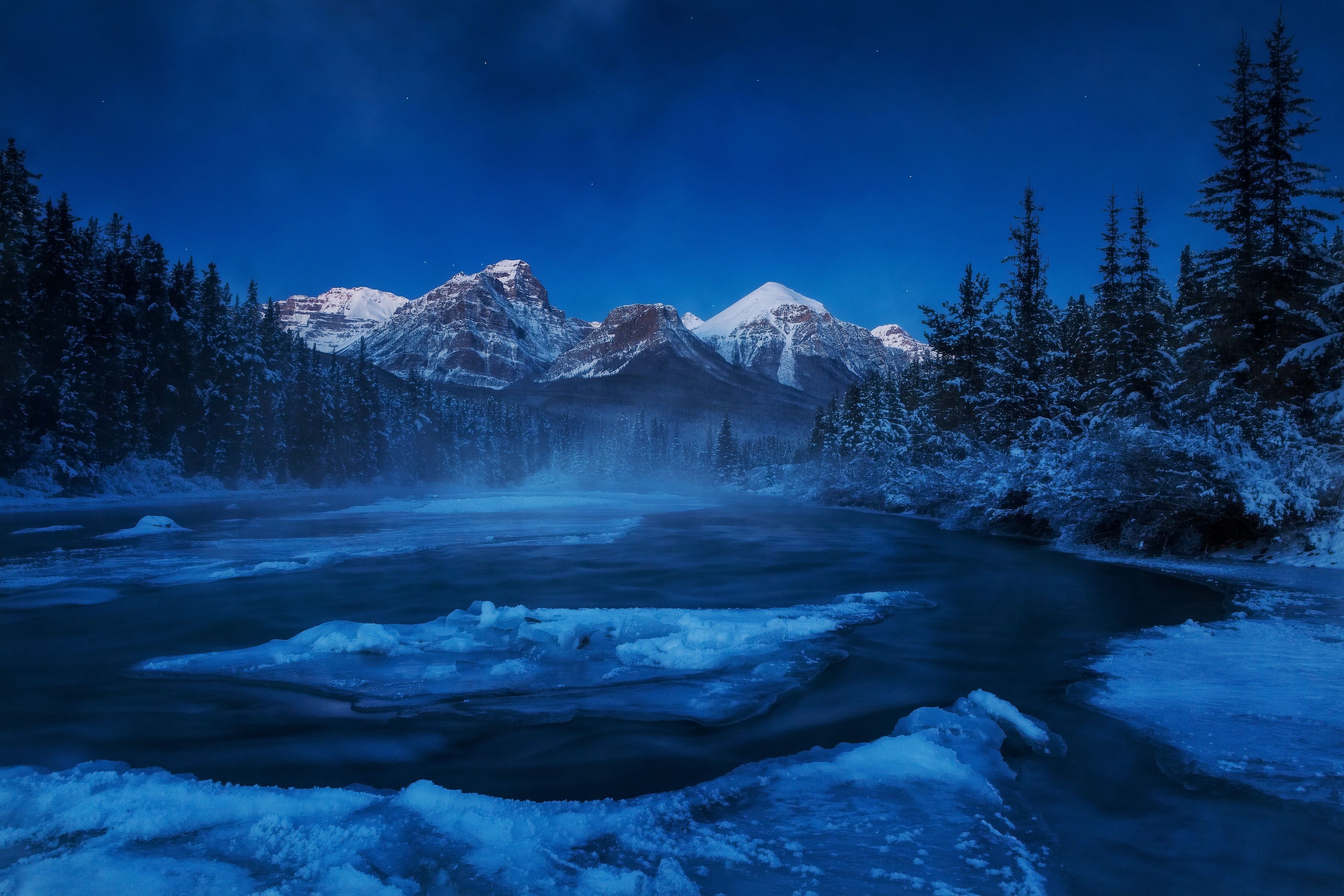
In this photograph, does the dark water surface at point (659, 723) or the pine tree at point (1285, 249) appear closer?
the dark water surface at point (659, 723)

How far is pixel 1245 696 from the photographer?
568 centimetres

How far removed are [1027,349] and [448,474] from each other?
3084 inches

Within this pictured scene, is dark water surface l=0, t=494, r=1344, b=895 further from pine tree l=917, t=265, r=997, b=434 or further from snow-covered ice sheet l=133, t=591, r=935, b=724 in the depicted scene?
pine tree l=917, t=265, r=997, b=434

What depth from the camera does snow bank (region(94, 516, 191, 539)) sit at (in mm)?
20219

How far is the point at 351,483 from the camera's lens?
70562 mm

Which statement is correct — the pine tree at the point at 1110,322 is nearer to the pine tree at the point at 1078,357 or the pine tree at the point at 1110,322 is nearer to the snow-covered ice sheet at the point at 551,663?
the pine tree at the point at 1078,357

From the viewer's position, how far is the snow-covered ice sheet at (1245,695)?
14.3ft

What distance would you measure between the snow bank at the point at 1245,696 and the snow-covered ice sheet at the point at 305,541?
1393cm

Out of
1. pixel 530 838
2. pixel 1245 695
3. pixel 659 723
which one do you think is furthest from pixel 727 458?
pixel 530 838

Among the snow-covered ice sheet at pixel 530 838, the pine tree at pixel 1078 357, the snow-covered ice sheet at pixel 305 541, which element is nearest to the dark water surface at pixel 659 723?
the snow-covered ice sheet at pixel 530 838

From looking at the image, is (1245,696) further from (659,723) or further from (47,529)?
(47,529)

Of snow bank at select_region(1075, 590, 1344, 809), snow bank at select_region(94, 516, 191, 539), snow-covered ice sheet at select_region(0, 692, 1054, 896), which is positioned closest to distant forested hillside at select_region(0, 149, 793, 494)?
snow bank at select_region(94, 516, 191, 539)

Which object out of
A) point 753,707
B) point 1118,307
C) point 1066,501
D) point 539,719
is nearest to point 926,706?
point 753,707

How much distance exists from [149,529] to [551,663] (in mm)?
20722
